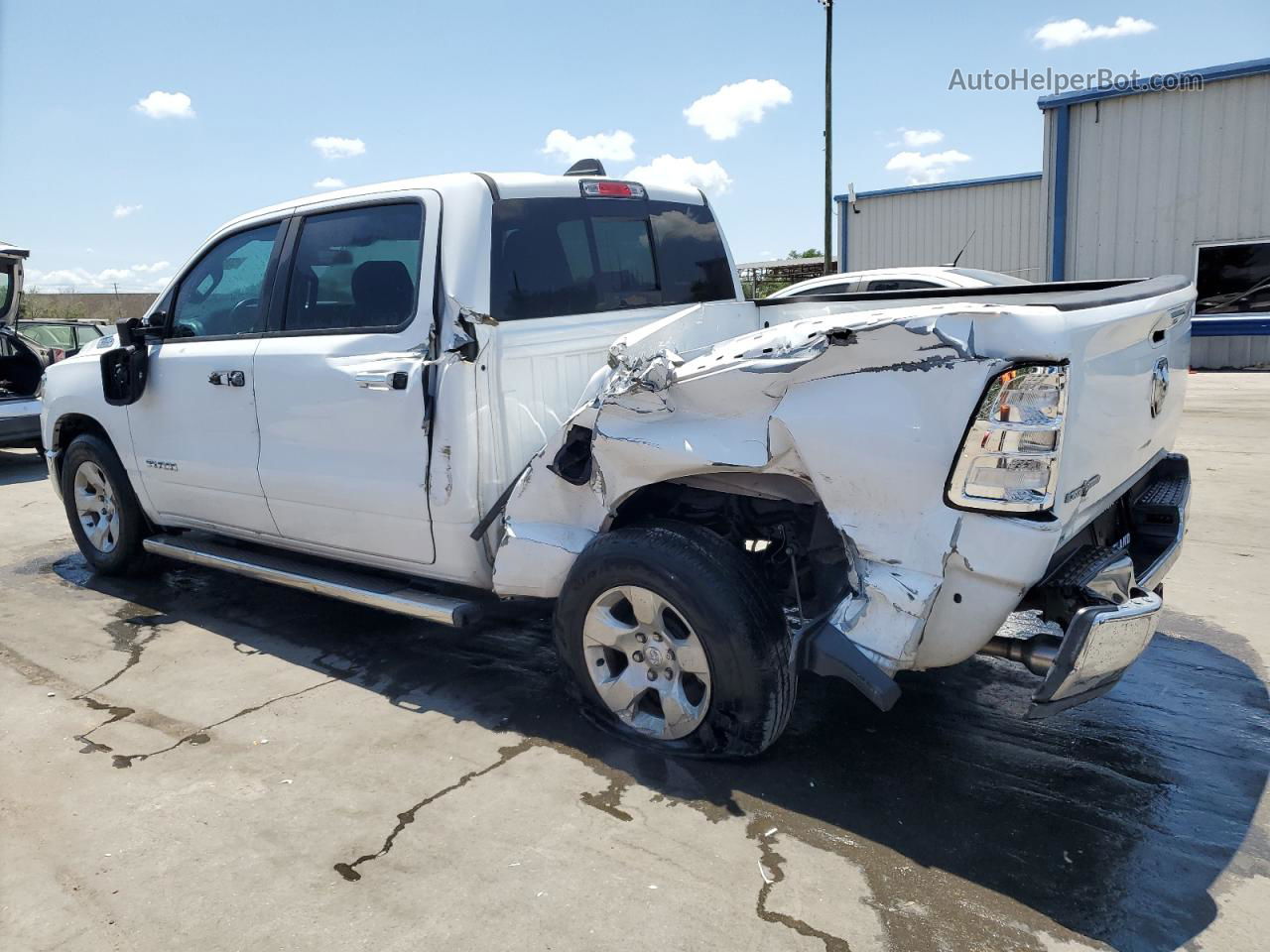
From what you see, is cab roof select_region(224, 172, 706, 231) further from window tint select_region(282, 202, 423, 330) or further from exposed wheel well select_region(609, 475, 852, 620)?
exposed wheel well select_region(609, 475, 852, 620)

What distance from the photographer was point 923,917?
2.51m

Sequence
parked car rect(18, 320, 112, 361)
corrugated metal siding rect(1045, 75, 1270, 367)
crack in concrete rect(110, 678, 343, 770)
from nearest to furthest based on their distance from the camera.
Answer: crack in concrete rect(110, 678, 343, 770) → parked car rect(18, 320, 112, 361) → corrugated metal siding rect(1045, 75, 1270, 367)

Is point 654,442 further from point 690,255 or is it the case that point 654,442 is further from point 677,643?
point 690,255

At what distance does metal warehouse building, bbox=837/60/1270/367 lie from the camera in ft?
52.5

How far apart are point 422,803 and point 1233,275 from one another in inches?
704

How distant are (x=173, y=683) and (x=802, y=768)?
2.79m

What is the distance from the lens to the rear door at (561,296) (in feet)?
12.5

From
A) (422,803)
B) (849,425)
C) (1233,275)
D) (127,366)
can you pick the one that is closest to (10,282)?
(127,366)

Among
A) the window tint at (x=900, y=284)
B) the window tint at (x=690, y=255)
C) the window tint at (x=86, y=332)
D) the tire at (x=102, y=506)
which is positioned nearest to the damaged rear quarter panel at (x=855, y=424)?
the window tint at (x=690, y=255)

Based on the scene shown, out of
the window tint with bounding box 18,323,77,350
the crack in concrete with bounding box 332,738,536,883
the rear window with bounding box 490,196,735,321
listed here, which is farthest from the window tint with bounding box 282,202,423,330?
the window tint with bounding box 18,323,77,350

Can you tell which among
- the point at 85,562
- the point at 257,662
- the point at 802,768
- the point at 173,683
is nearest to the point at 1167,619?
the point at 802,768

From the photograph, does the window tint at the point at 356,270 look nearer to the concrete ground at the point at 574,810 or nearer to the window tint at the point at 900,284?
the concrete ground at the point at 574,810

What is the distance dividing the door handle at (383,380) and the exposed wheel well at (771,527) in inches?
41.0

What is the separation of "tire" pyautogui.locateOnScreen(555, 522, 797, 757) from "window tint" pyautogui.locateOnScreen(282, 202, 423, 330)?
1.42 metres
